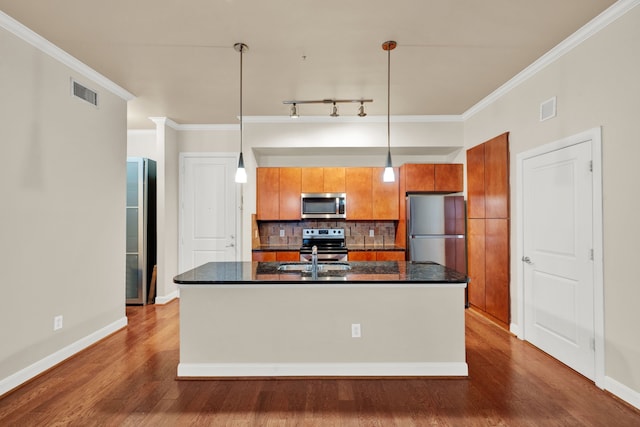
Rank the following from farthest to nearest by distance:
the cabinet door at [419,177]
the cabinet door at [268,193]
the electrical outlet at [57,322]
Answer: the cabinet door at [268,193] < the cabinet door at [419,177] < the electrical outlet at [57,322]

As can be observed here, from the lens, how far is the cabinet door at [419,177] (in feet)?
16.6

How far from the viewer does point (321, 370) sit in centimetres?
272

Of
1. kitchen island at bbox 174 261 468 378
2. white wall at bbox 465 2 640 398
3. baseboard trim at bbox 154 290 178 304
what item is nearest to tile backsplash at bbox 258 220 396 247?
baseboard trim at bbox 154 290 178 304

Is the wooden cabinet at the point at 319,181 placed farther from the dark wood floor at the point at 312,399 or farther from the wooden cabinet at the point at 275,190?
the dark wood floor at the point at 312,399

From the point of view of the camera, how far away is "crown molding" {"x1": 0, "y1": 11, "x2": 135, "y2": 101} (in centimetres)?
259

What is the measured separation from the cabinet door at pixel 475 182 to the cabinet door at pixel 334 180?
5.70 feet

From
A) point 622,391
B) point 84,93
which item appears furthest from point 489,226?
point 84,93

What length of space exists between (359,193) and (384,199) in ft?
1.26

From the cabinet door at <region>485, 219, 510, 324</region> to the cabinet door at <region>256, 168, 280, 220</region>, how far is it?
2.86 metres

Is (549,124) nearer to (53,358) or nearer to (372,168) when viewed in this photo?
(372,168)

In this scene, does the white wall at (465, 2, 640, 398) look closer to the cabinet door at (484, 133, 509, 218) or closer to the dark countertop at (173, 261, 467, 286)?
the cabinet door at (484, 133, 509, 218)

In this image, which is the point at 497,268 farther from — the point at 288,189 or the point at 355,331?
the point at 288,189

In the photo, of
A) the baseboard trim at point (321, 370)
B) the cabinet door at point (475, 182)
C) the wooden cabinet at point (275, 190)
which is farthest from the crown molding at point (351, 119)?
the baseboard trim at point (321, 370)

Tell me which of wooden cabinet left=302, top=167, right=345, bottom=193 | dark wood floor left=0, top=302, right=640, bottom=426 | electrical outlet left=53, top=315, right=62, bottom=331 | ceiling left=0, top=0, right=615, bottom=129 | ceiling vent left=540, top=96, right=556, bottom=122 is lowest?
dark wood floor left=0, top=302, right=640, bottom=426
